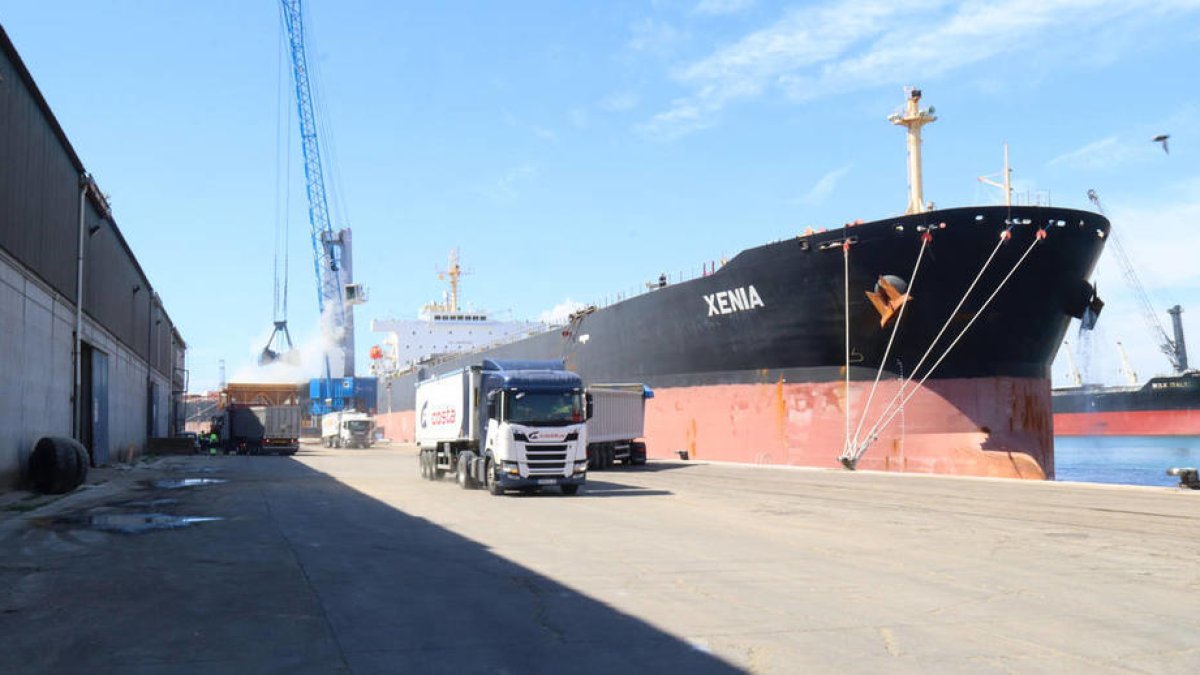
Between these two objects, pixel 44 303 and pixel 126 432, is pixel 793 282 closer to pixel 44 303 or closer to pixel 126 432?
pixel 44 303

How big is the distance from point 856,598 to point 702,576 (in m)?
1.86

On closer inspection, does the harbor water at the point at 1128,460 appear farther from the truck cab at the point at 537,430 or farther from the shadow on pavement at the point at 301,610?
the shadow on pavement at the point at 301,610

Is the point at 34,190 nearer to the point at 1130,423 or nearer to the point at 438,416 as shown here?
the point at 438,416

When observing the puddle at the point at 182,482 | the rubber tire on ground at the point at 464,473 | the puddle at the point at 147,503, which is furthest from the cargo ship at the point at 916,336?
the puddle at the point at 147,503

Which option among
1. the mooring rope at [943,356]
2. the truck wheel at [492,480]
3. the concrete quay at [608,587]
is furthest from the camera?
the mooring rope at [943,356]

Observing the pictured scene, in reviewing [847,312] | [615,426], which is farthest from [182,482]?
[847,312]

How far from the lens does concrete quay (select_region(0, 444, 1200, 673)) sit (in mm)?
6691

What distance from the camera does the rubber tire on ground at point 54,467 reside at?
2225cm

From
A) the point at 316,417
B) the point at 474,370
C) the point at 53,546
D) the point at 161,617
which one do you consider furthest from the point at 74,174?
the point at 316,417

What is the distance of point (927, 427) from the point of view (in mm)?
30125

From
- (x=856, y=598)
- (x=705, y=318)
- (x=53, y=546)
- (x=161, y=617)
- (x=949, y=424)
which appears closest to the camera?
(x=161, y=617)

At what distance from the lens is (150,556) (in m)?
11.9

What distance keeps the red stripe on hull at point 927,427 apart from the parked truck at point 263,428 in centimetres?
3251

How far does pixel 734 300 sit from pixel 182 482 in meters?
19.5
